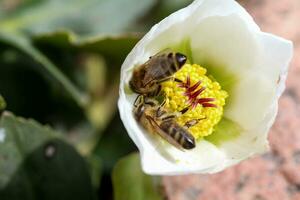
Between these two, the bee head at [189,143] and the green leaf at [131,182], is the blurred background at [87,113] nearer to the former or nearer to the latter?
the green leaf at [131,182]

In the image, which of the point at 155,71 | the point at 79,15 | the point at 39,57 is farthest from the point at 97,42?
the point at 155,71

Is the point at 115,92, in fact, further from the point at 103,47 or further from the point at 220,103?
the point at 220,103

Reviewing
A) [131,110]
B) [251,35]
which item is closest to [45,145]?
[131,110]

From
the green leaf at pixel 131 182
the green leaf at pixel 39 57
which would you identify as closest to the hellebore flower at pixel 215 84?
the green leaf at pixel 131 182

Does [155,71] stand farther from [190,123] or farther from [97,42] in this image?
[97,42]

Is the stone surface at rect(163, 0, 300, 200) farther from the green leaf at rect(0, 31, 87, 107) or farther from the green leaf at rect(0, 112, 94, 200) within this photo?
the green leaf at rect(0, 31, 87, 107)
